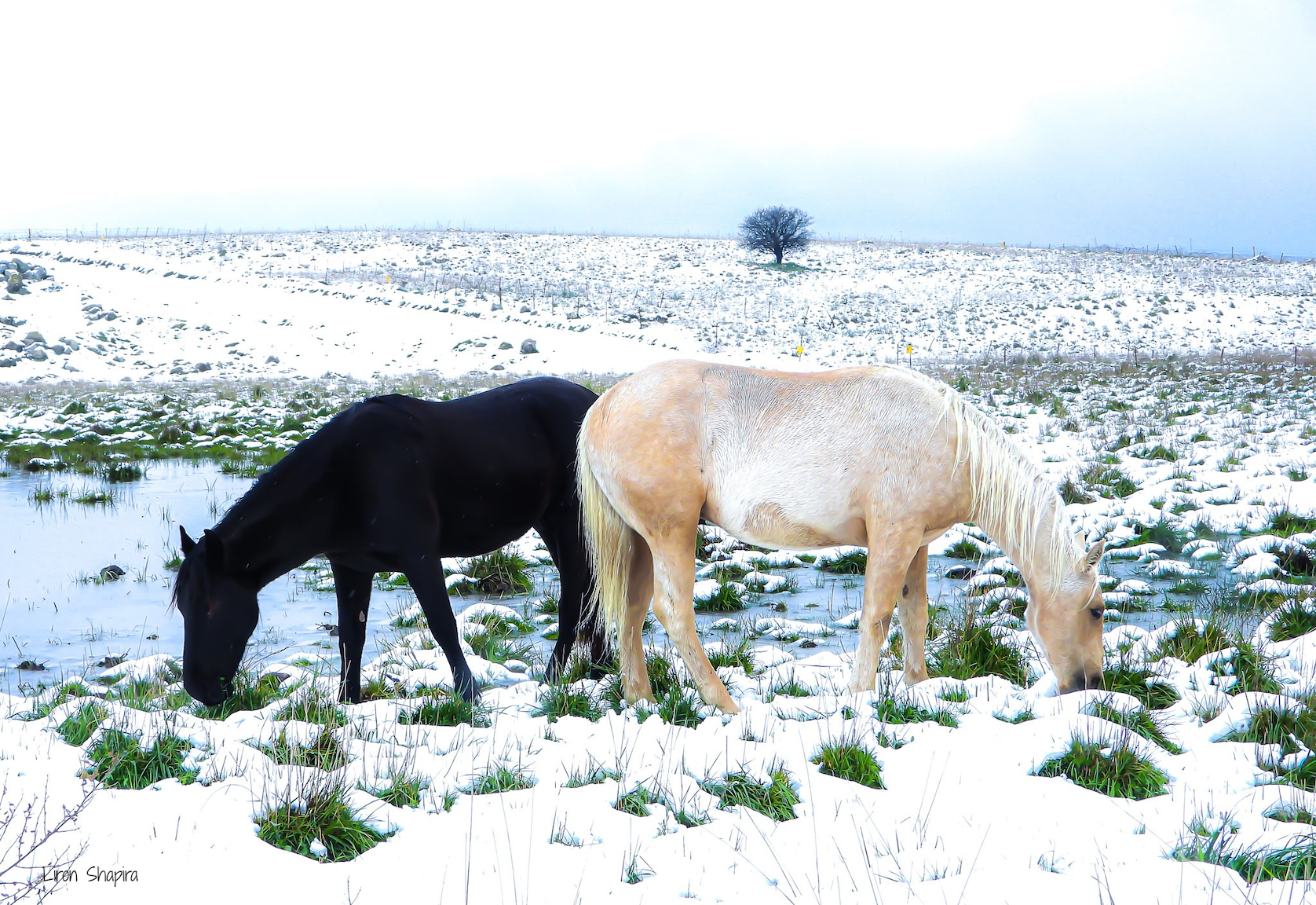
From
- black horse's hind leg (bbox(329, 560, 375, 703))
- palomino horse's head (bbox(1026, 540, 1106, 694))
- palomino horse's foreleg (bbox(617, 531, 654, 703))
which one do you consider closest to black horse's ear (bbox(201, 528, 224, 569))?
black horse's hind leg (bbox(329, 560, 375, 703))

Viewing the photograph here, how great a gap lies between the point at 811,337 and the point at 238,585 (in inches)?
1199

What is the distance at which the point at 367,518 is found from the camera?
4.40 metres

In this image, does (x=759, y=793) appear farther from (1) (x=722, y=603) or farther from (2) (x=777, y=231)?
(2) (x=777, y=231)

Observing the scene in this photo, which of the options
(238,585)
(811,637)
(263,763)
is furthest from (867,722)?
(238,585)

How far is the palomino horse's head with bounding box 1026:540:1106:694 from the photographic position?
4004 mm

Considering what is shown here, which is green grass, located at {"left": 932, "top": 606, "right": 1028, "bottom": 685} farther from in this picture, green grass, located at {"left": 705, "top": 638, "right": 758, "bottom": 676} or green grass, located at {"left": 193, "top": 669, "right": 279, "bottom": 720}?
green grass, located at {"left": 193, "top": 669, "right": 279, "bottom": 720}

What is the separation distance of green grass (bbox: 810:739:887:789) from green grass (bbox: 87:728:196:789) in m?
2.33

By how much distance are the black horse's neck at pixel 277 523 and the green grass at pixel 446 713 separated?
95cm

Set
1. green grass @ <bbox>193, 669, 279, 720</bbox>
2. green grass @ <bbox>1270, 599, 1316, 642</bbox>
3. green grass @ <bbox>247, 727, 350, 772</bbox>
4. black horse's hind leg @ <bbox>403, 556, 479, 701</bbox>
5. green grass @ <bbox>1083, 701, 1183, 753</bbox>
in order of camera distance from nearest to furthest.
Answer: green grass @ <bbox>247, 727, 350, 772</bbox> → green grass @ <bbox>1083, 701, 1183, 753</bbox> → green grass @ <bbox>193, 669, 279, 720</bbox> → black horse's hind leg @ <bbox>403, 556, 479, 701</bbox> → green grass @ <bbox>1270, 599, 1316, 642</bbox>

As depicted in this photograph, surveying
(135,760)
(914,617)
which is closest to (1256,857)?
(914,617)

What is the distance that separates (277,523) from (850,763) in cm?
294

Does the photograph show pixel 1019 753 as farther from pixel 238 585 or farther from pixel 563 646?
pixel 238 585

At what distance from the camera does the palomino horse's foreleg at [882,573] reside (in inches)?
161

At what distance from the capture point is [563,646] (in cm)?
513
